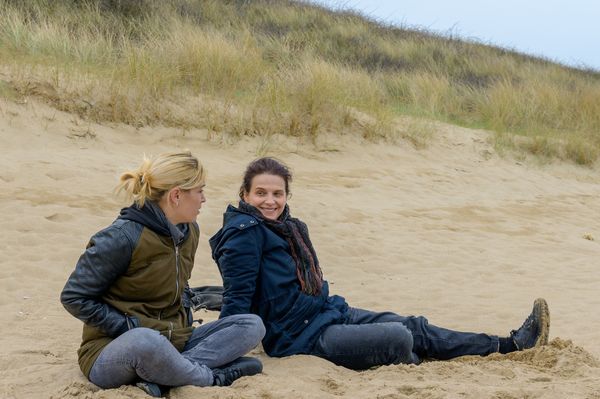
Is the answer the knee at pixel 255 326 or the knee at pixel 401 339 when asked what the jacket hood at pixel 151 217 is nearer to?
the knee at pixel 255 326

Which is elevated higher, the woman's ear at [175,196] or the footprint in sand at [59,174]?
the woman's ear at [175,196]

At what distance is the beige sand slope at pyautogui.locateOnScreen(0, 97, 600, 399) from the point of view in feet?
12.6

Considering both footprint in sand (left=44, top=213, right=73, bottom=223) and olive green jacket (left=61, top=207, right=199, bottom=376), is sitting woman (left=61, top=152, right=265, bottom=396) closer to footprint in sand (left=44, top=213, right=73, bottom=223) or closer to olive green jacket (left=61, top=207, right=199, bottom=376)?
olive green jacket (left=61, top=207, right=199, bottom=376)

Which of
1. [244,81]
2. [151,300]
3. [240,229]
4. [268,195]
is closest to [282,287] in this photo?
[240,229]

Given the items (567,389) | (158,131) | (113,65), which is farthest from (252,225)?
(113,65)

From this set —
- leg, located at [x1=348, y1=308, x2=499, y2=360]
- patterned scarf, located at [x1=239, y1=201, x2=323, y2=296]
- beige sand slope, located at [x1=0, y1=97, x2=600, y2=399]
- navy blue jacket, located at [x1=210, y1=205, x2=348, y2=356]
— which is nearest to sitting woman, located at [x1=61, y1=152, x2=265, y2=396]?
beige sand slope, located at [x1=0, y1=97, x2=600, y2=399]

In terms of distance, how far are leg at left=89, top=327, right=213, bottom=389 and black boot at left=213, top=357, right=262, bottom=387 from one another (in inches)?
Answer: 4.8

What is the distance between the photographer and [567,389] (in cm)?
364

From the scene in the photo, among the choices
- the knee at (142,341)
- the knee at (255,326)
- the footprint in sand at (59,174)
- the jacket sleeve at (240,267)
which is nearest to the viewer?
the knee at (142,341)

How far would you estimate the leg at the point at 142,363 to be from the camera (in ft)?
11.1

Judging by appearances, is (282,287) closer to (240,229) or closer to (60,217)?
(240,229)

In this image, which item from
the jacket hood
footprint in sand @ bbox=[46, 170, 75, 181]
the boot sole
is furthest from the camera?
footprint in sand @ bbox=[46, 170, 75, 181]

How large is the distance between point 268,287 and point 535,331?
149cm

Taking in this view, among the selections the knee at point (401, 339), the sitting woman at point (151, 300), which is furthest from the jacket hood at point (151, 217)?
the knee at point (401, 339)
